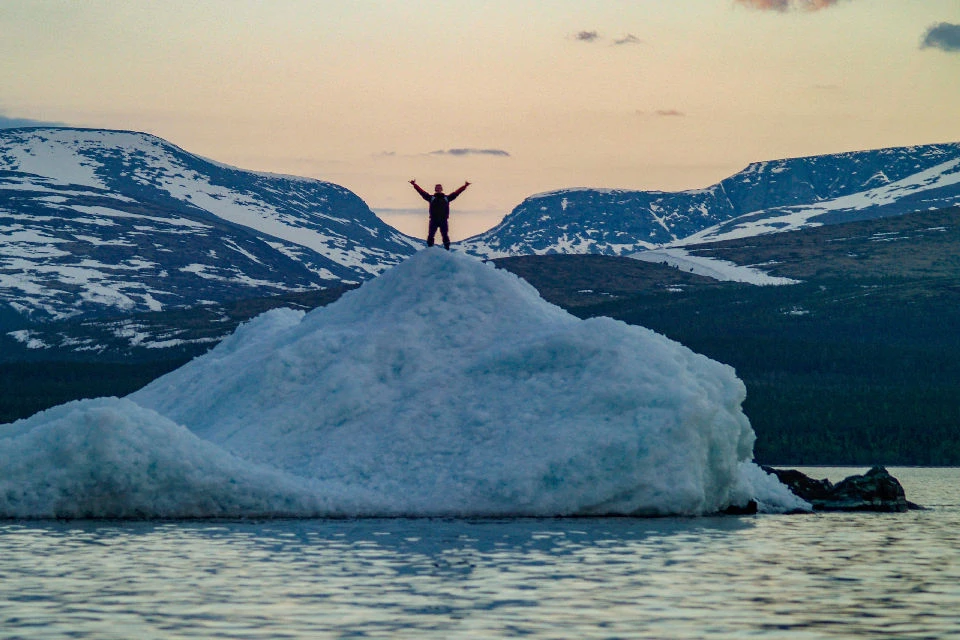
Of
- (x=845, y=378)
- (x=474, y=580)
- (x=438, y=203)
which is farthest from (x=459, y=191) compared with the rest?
(x=845, y=378)

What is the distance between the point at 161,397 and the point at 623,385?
1579 cm

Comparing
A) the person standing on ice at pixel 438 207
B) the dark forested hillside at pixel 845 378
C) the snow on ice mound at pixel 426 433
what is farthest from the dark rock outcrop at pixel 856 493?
the dark forested hillside at pixel 845 378

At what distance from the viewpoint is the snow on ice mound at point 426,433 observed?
3400 centimetres

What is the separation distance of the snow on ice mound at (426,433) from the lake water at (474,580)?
3.52ft

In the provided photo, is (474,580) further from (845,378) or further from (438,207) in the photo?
(845,378)

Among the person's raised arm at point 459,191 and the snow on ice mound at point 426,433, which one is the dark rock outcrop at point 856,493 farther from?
the person's raised arm at point 459,191

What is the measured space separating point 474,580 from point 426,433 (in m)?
12.4

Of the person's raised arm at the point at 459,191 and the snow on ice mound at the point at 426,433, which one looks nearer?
the snow on ice mound at the point at 426,433

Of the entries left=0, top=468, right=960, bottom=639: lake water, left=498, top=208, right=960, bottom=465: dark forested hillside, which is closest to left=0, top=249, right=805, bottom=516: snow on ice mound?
left=0, top=468, right=960, bottom=639: lake water

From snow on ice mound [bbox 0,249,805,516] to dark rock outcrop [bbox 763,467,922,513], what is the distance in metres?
5.19

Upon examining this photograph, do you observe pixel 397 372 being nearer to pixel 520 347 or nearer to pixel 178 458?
pixel 520 347

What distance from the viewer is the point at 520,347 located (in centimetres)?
3794

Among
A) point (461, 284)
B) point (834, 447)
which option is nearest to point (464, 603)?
point (461, 284)

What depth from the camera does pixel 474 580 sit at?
23.7 meters
